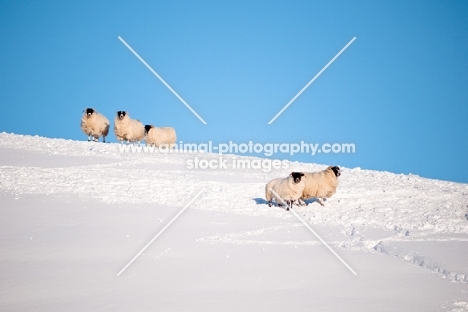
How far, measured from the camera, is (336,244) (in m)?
10.6

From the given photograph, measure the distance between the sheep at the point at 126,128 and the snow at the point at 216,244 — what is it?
297 inches

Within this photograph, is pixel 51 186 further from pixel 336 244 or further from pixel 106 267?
pixel 336 244

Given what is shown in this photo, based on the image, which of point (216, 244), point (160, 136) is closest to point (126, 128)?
point (160, 136)

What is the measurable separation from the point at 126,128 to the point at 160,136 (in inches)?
92.7

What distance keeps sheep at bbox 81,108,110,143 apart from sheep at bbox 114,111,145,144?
122 centimetres

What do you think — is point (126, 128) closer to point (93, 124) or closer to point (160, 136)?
point (93, 124)

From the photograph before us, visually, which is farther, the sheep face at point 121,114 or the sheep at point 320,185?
the sheep face at point 121,114

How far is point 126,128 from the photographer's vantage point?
27875mm

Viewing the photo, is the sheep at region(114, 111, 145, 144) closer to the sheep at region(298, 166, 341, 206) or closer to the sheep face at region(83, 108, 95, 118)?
the sheep face at region(83, 108, 95, 118)

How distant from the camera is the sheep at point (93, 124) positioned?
91.0 feet

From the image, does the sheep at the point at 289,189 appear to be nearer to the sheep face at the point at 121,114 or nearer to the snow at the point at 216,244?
the snow at the point at 216,244

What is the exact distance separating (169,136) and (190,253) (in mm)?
20954

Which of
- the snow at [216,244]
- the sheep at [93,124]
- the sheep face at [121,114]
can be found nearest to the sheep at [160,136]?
the sheep face at [121,114]

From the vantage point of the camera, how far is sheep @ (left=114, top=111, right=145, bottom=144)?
2762 centimetres
